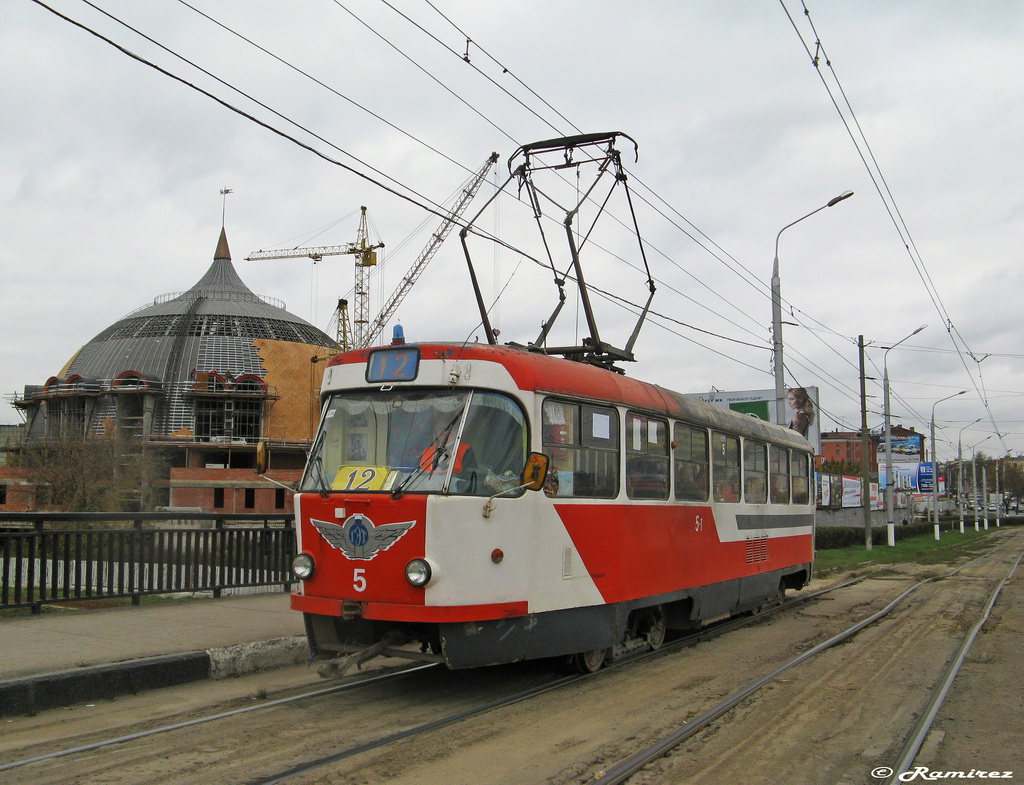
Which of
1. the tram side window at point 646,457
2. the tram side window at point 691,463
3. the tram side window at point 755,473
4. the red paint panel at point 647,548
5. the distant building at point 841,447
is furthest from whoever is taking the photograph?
the distant building at point 841,447

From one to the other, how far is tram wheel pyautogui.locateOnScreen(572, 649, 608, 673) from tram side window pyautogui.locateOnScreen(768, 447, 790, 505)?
233 inches

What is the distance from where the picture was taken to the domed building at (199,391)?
84438 mm

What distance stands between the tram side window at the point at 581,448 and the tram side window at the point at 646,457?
32 centimetres

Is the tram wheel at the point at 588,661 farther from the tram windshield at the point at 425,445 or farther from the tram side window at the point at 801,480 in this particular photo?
the tram side window at the point at 801,480

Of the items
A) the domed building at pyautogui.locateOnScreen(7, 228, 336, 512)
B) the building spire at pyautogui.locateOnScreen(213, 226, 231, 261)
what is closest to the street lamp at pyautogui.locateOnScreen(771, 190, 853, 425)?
the domed building at pyautogui.locateOnScreen(7, 228, 336, 512)

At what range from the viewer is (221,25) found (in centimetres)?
928

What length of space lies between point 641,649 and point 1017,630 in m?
6.06

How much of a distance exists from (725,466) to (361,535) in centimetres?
602

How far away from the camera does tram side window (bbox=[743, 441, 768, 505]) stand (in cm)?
1270

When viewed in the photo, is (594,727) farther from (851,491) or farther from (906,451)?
(906,451)

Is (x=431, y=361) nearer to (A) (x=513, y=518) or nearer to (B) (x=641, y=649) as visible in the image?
(A) (x=513, y=518)

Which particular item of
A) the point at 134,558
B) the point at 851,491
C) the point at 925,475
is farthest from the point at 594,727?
the point at 925,475

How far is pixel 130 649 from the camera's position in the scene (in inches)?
328

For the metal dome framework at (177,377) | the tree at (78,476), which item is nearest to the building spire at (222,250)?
the metal dome framework at (177,377)
